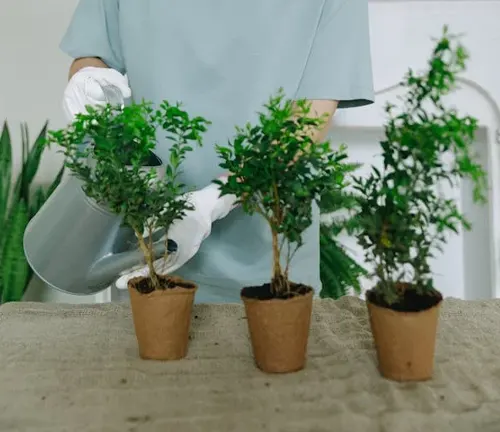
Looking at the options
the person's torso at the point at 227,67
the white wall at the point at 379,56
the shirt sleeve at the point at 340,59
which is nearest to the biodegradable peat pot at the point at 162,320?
the person's torso at the point at 227,67

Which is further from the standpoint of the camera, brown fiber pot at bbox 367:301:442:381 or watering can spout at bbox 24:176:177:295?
watering can spout at bbox 24:176:177:295

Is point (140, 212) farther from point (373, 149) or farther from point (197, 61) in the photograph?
point (373, 149)

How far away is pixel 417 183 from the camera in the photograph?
0.49m

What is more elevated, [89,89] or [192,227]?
[89,89]

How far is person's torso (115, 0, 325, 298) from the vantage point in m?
0.88

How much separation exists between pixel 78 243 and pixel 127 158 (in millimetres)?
148

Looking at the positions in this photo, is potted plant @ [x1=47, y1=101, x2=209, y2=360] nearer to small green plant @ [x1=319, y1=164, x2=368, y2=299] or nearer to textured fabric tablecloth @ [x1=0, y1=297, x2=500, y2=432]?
textured fabric tablecloth @ [x1=0, y1=297, x2=500, y2=432]

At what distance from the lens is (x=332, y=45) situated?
34.4 inches

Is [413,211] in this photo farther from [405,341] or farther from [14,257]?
[14,257]

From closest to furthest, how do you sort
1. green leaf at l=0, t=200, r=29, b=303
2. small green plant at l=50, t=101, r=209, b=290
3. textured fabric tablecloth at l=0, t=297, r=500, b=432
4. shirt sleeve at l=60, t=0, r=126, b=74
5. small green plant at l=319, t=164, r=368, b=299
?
textured fabric tablecloth at l=0, t=297, r=500, b=432 < small green plant at l=50, t=101, r=209, b=290 < shirt sleeve at l=60, t=0, r=126, b=74 < green leaf at l=0, t=200, r=29, b=303 < small green plant at l=319, t=164, r=368, b=299

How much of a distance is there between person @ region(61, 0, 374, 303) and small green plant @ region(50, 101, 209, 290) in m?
0.28

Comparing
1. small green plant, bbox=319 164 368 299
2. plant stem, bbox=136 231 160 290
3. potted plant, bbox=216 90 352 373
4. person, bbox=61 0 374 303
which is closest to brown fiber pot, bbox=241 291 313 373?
potted plant, bbox=216 90 352 373

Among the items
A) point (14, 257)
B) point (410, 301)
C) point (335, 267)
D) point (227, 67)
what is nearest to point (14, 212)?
point (14, 257)

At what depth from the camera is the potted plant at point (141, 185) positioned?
1.83 ft
